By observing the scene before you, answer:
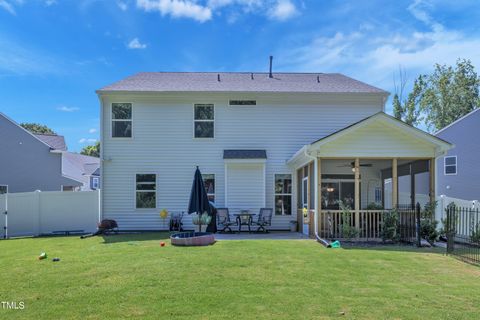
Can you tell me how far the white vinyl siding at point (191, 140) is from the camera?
15766mm

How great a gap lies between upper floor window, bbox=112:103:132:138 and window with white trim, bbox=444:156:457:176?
17.3m

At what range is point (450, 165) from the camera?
2169 centimetres

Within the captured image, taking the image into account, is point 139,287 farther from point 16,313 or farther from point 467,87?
point 467,87

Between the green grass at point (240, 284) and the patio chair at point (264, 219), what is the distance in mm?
5118

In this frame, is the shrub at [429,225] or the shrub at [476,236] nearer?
the shrub at [476,236]

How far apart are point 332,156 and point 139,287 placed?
7716 millimetres

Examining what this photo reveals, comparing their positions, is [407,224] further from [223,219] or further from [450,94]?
[450,94]

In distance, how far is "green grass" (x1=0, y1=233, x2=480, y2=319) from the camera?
497 centimetres

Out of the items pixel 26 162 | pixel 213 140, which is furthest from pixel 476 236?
pixel 26 162

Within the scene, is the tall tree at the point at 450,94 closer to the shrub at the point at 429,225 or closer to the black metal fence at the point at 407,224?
the shrub at the point at 429,225

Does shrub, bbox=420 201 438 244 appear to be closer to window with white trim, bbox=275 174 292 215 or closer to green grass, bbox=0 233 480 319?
green grass, bbox=0 233 480 319

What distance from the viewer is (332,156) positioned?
11992 mm

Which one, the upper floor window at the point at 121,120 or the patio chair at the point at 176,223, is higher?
the upper floor window at the point at 121,120

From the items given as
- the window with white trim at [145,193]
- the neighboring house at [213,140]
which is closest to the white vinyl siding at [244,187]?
the neighboring house at [213,140]
